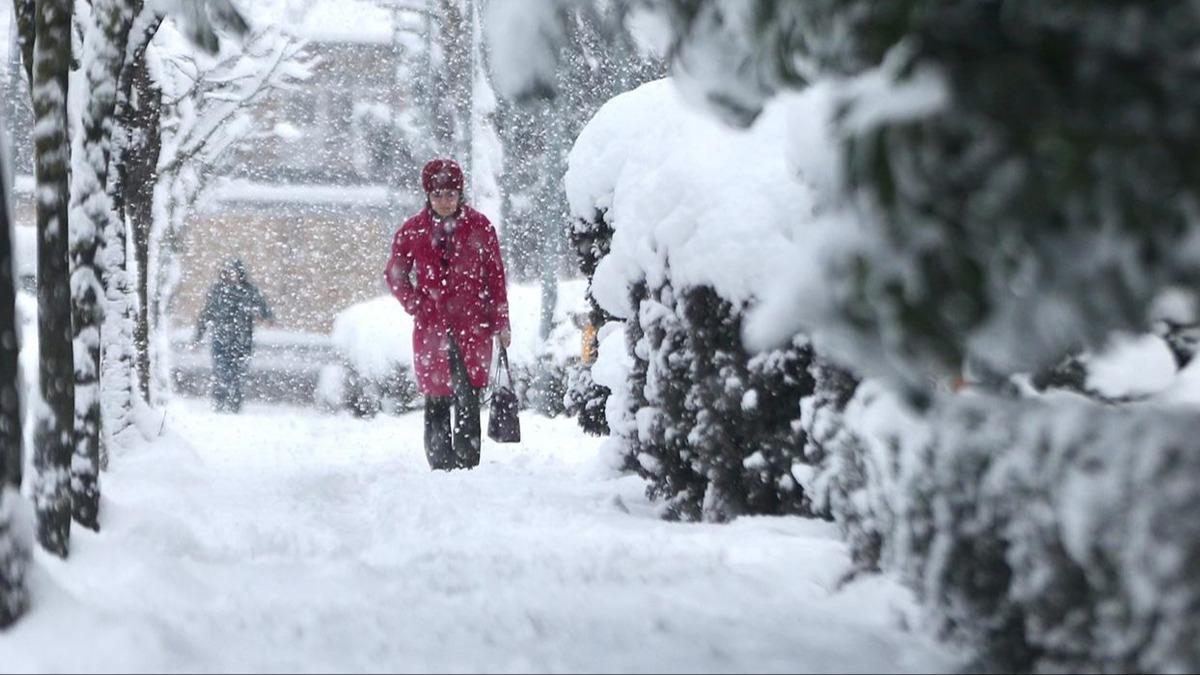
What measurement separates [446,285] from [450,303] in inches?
3.9

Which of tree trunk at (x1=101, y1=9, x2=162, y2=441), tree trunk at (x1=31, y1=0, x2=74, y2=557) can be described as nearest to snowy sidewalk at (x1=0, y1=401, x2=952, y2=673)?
tree trunk at (x1=31, y1=0, x2=74, y2=557)

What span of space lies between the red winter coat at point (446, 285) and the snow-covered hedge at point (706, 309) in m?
2.42

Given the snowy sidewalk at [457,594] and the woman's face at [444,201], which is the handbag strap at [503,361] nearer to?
the woman's face at [444,201]

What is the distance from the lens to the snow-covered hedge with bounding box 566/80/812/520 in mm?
4777

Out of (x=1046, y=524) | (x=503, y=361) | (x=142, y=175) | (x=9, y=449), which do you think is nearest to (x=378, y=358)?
(x=142, y=175)

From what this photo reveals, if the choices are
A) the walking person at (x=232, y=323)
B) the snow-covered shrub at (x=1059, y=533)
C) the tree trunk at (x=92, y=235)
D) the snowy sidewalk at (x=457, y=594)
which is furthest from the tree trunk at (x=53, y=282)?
the walking person at (x=232, y=323)

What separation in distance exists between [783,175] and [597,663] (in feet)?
7.79

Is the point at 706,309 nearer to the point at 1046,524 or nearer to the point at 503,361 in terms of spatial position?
the point at 1046,524

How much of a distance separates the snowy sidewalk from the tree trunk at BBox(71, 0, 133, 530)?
0.20m

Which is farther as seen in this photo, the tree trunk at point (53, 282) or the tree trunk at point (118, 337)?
the tree trunk at point (118, 337)

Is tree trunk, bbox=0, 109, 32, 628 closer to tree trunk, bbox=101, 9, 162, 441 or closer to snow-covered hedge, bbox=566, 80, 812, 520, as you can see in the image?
snow-covered hedge, bbox=566, 80, 812, 520

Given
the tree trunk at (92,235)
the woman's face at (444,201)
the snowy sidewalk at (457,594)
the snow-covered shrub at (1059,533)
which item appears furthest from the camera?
the woman's face at (444,201)

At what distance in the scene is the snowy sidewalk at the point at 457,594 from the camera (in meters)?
2.88

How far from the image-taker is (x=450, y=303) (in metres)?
8.56
